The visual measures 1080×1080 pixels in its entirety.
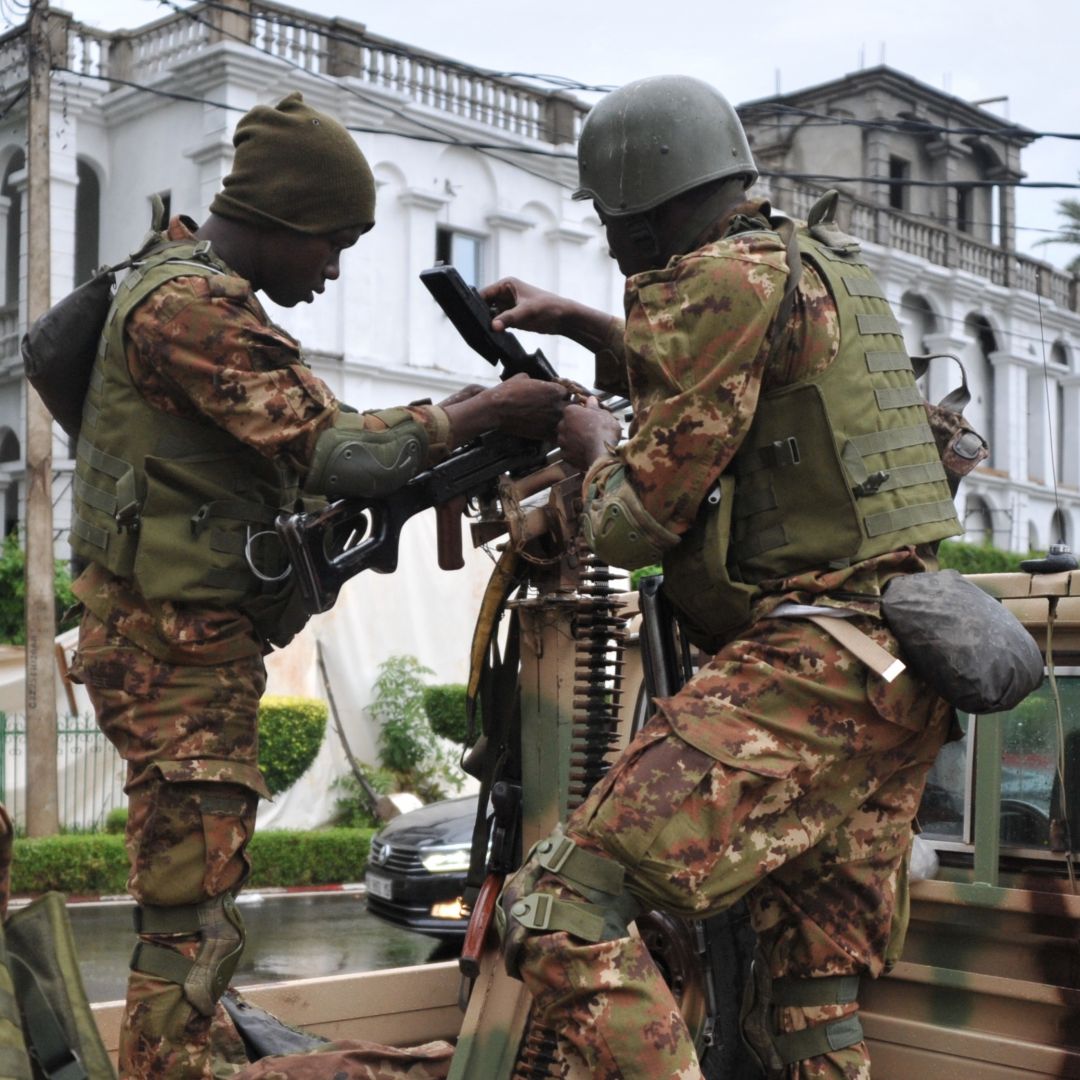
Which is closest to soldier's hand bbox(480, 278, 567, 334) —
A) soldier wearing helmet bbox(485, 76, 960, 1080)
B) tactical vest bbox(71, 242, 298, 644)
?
soldier wearing helmet bbox(485, 76, 960, 1080)

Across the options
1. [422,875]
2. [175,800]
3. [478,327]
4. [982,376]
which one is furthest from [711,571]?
[982,376]

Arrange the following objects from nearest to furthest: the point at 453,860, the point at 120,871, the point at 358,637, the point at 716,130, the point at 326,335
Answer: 1. the point at 716,130
2. the point at 453,860
3. the point at 120,871
4. the point at 358,637
5. the point at 326,335

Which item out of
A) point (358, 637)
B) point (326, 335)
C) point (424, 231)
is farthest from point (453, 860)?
point (424, 231)

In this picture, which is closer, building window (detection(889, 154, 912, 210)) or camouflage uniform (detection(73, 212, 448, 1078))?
camouflage uniform (detection(73, 212, 448, 1078))

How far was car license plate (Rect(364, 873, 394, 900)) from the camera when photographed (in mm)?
8578

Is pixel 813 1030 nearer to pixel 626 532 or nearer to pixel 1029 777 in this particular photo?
→ pixel 1029 777

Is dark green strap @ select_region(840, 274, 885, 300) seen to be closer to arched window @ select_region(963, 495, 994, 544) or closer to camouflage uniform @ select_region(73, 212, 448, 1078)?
camouflage uniform @ select_region(73, 212, 448, 1078)

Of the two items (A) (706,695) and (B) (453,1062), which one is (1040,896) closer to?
(A) (706,695)

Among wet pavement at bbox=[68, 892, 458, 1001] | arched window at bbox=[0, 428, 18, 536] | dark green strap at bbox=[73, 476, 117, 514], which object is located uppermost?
arched window at bbox=[0, 428, 18, 536]

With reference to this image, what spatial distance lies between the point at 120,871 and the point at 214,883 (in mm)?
9692

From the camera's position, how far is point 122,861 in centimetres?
1266

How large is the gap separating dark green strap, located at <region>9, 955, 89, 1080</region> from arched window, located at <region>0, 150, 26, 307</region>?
763 inches

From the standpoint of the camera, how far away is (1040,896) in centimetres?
337

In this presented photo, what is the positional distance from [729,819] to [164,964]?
1375 mm
